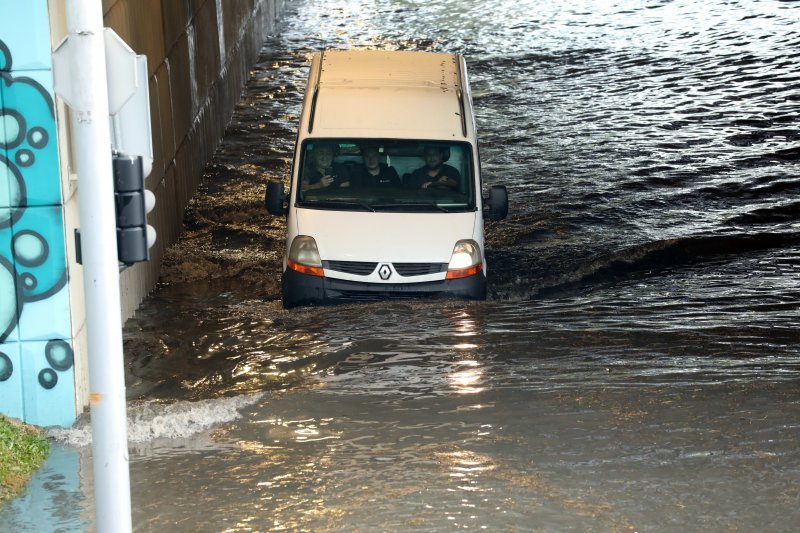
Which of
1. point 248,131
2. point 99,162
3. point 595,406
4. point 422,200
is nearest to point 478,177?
point 422,200

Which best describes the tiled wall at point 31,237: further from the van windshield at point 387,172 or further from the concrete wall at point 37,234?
the van windshield at point 387,172

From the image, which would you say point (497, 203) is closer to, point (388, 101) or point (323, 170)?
point (388, 101)

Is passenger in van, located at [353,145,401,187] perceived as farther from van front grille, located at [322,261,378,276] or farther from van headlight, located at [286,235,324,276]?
van front grille, located at [322,261,378,276]

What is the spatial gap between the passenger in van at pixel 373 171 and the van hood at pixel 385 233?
19.8 inches

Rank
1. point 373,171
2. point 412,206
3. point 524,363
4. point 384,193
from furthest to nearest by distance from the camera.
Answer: point 373,171
point 384,193
point 412,206
point 524,363

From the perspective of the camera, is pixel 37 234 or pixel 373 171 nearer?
pixel 37 234

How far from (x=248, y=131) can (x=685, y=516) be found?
50.4 ft

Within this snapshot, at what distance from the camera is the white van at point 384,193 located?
10.5m

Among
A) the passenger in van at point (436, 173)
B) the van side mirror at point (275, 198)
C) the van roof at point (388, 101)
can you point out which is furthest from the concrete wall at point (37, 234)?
the passenger in van at point (436, 173)

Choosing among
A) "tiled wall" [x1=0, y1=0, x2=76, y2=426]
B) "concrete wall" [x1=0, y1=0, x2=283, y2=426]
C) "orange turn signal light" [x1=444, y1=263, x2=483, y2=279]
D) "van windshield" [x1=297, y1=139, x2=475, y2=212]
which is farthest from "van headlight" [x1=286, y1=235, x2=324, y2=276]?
"tiled wall" [x1=0, y1=0, x2=76, y2=426]

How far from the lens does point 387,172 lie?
11258 millimetres

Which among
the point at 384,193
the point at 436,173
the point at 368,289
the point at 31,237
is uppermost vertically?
the point at 436,173

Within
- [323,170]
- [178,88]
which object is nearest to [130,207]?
[323,170]

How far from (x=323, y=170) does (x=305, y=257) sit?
1.12 meters
